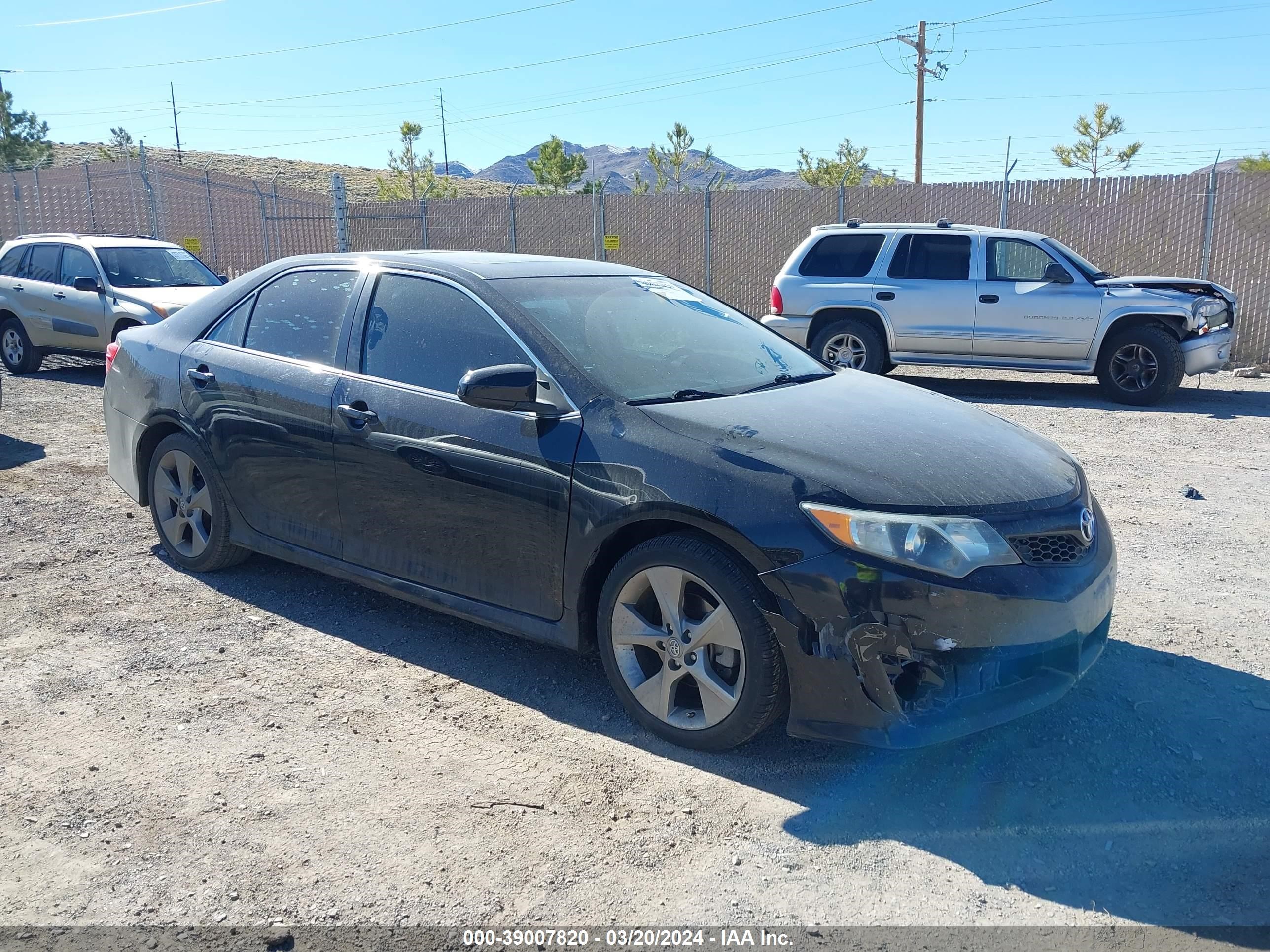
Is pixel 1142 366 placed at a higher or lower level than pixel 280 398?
lower

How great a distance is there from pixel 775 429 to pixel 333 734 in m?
1.90

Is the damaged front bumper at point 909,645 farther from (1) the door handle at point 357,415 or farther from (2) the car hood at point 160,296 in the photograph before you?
(2) the car hood at point 160,296

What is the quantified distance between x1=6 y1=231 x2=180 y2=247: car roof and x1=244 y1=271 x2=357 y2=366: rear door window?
8.98m

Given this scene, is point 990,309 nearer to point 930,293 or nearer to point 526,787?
point 930,293

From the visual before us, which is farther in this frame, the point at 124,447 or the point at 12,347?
the point at 12,347

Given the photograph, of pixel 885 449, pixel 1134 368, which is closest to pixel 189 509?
pixel 885 449

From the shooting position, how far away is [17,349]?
Result: 529 inches

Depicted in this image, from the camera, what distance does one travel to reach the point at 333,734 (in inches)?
149

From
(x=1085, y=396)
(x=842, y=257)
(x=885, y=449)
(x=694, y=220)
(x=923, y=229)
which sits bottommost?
(x=1085, y=396)

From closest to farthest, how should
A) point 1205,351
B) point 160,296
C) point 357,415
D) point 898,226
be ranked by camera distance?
point 357,415 → point 1205,351 → point 160,296 → point 898,226

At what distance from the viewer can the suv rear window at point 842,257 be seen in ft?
41.1

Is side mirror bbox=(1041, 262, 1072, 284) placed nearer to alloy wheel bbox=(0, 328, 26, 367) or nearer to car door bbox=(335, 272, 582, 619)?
car door bbox=(335, 272, 582, 619)

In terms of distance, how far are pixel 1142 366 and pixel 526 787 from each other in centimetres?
999

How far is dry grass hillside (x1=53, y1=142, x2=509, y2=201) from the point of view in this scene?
7538cm
